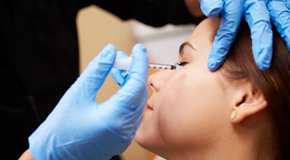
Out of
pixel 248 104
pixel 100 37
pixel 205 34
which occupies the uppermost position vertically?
pixel 205 34

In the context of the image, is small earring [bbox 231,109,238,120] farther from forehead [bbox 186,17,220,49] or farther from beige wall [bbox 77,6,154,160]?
beige wall [bbox 77,6,154,160]

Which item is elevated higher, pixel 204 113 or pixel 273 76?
pixel 273 76

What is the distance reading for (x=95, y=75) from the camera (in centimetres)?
75

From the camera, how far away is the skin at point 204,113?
2.72 ft

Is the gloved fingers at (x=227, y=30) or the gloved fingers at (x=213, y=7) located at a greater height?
the gloved fingers at (x=213, y=7)

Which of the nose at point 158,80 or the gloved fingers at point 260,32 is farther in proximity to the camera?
the nose at point 158,80

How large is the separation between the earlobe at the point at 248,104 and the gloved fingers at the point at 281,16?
0.13m

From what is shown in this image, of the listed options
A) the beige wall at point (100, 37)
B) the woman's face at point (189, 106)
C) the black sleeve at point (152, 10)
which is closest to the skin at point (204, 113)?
the woman's face at point (189, 106)

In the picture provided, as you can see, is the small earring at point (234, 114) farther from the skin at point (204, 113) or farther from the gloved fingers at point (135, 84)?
the gloved fingers at point (135, 84)

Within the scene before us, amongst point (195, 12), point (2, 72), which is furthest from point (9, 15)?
point (195, 12)

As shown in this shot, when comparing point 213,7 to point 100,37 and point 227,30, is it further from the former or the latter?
point 100,37

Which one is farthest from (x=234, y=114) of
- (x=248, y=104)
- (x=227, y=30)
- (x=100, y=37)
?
(x=100, y=37)

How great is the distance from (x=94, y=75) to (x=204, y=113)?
287 mm

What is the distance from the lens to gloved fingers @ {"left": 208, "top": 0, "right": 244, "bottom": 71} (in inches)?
31.9
